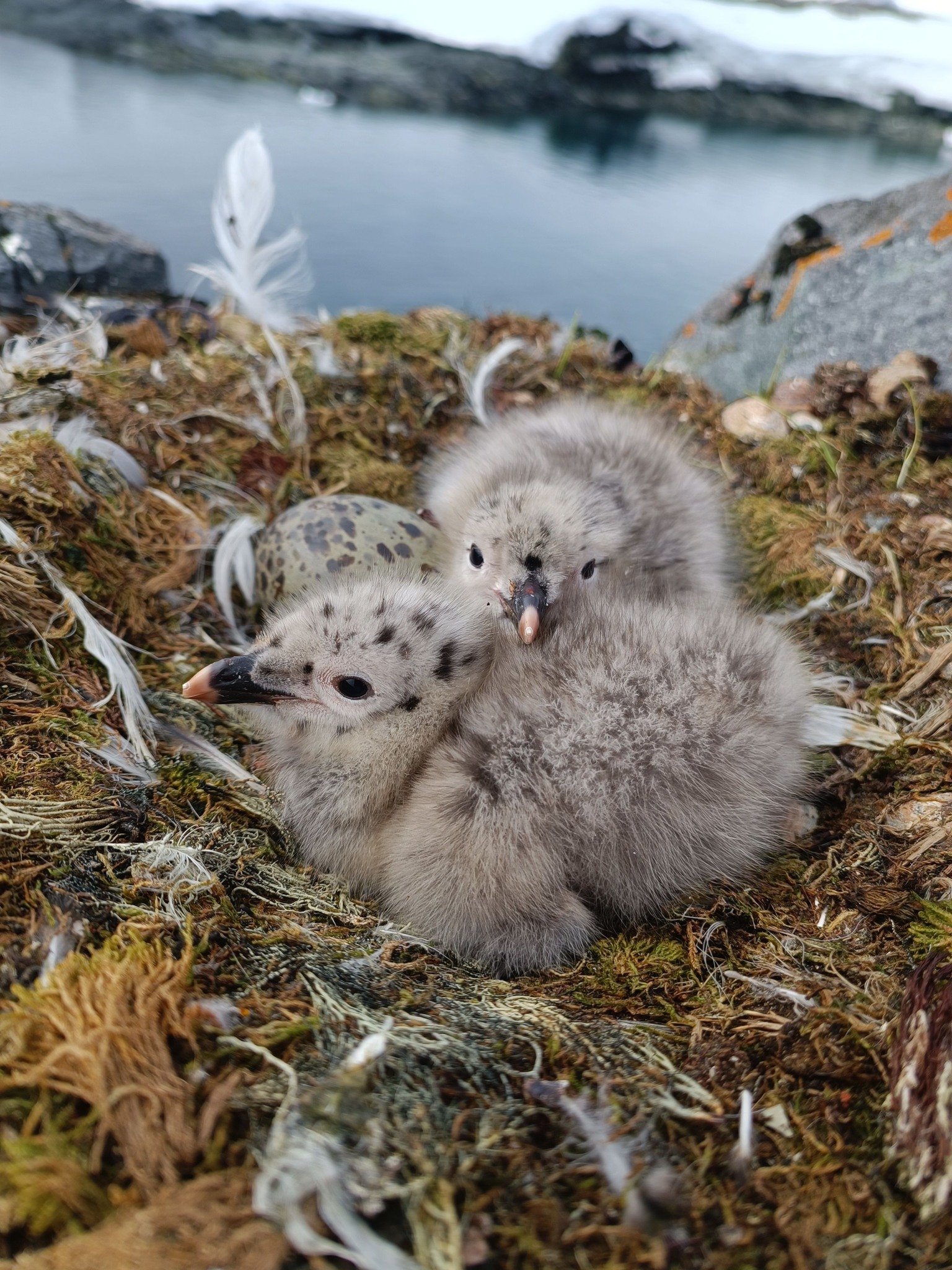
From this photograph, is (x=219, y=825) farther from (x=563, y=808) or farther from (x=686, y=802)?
(x=686, y=802)

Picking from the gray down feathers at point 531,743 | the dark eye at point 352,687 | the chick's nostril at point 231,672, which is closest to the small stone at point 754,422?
the gray down feathers at point 531,743

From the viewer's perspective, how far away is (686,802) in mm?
1241

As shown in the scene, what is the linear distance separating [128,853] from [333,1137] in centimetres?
A: 52

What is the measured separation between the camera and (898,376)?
2055 millimetres

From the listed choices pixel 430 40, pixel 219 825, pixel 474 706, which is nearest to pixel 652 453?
pixel 474 706

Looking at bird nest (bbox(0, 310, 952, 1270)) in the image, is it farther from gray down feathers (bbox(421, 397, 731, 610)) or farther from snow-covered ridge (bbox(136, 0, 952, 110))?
snow-covered ridge (bbox(136, 0, 952, 110))

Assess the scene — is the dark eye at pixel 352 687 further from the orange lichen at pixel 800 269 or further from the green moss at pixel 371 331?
the orange lichen at pixel 800 269

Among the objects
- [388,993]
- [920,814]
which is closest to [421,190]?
[920,814]

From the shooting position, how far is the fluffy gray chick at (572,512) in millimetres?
1548

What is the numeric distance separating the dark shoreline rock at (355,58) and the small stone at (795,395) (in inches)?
67.1

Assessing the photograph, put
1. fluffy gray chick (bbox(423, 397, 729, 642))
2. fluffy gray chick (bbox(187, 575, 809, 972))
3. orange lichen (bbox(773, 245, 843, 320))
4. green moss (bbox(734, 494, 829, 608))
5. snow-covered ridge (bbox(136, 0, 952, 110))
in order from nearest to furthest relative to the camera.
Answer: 1. fluffy gray chick (bbox(187, 575, 809, 972))
2. fluffy gray chick (bbox(423, 397, 729, 642))
3. green moss (bbox(734, 494, 829, 608))
4. orange lichen (bbox(773, 245, 843, 320))
5. snow-covered ridge (bbox(136, 0, 952, 110))

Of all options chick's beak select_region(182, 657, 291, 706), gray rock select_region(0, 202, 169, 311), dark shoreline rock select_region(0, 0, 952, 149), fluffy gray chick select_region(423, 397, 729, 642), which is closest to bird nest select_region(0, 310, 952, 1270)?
chick's beak select_region(182, 657, 291, 706)

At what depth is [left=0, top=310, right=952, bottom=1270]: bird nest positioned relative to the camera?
71cm

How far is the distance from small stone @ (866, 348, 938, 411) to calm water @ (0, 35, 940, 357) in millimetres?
885
